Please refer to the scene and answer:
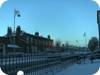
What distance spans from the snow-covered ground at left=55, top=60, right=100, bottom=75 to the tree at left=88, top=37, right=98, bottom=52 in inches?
6.3

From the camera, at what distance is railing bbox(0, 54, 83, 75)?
1.55 metres

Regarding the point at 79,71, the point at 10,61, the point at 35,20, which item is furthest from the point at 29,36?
the point at 79,71

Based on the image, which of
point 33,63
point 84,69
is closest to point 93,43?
point 84,69

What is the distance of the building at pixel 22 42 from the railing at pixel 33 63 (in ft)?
0.16

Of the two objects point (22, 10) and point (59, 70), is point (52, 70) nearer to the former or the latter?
point (59, 70)

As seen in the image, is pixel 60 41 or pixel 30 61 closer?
pixel 60 41

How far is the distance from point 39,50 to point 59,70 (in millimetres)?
383

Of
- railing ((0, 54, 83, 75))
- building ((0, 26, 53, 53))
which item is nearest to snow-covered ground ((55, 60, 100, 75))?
railing ((0, 54, 83, 75))

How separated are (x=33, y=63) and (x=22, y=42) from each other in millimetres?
267

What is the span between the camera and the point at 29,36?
62.0 inches

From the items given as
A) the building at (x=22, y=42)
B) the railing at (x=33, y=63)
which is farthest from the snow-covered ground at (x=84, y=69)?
the building at (x=22, y=42)

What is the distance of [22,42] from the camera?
159 cm

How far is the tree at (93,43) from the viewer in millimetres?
1589

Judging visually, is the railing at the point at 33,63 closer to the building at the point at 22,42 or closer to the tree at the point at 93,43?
the building at the point at 22,42
